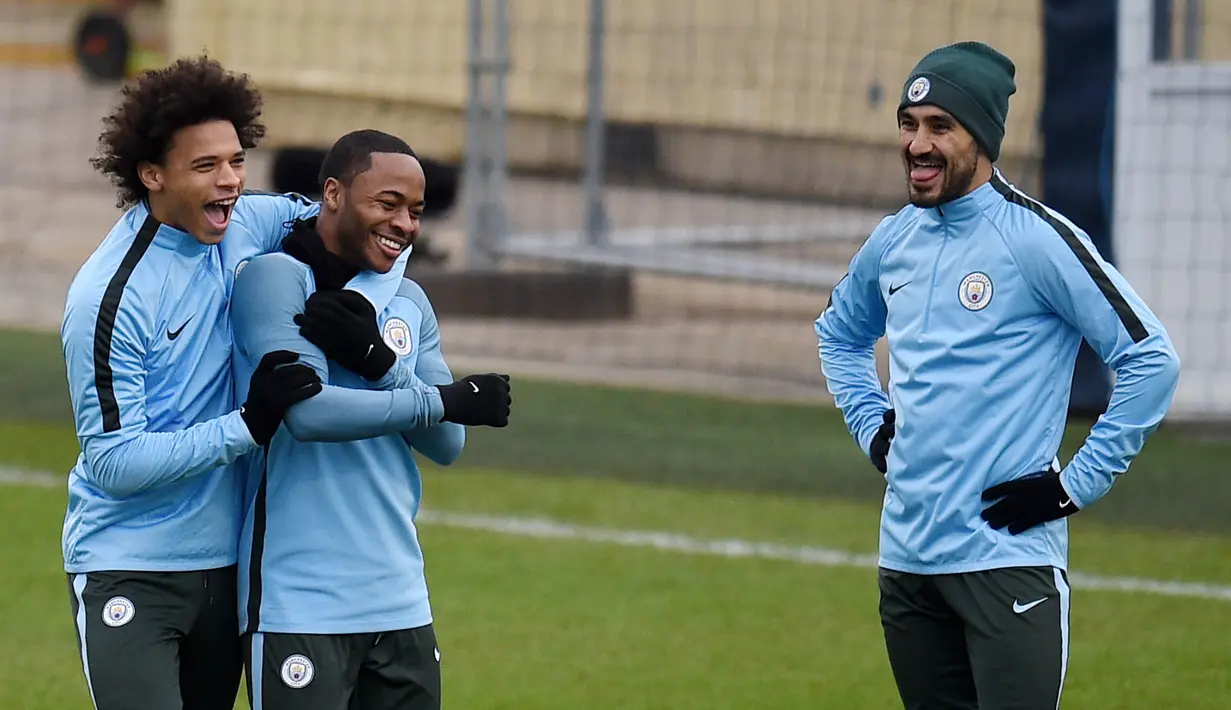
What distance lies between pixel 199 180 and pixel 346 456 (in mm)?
632

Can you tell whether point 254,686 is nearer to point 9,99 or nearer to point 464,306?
point 464,306

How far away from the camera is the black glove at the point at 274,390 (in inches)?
148

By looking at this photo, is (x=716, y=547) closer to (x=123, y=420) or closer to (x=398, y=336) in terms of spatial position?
(x=398, y=336)

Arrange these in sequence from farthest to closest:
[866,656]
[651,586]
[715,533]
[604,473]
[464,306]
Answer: [464,306] → [604,473] → [715,533] → [651,586] → [866,656]

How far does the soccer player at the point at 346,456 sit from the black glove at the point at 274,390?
28mm

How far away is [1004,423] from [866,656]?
9.51 feet

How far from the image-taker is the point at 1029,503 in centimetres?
407

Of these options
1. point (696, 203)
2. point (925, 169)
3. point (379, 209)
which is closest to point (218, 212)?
point (379, 209)

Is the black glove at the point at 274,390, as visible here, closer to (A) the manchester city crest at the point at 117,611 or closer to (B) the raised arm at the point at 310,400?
(B) the raised arm at the point at 310,400

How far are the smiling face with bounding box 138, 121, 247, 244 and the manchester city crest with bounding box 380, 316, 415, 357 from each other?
0.40m

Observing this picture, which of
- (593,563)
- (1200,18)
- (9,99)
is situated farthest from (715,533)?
(9,99)

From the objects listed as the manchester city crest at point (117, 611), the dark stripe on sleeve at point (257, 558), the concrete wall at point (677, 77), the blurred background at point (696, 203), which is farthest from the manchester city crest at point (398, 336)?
the concrete wall at point (677, 77)

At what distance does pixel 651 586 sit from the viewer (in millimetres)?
7809

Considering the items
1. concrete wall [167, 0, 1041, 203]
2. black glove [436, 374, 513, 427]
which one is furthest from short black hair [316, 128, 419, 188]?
concrete wall [167, 0, 1041, 203]
